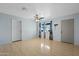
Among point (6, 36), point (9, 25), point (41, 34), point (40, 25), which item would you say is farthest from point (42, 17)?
point (6, 36)

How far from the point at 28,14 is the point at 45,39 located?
1049 millimetres

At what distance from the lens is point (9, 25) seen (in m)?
2.78

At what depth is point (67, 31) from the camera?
10.1 feet

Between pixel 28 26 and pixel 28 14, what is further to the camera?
pixel 28 26

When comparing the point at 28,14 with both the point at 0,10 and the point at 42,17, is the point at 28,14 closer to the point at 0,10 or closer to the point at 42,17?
the point at 42,17

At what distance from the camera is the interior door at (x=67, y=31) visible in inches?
110

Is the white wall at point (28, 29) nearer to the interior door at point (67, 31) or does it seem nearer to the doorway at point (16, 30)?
the doorway at point (16, 30)

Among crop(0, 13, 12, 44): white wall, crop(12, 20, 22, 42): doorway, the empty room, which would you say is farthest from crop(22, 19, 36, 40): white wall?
crop(0, 13, 12, 44): white wall

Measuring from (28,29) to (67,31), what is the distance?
3.91 ft

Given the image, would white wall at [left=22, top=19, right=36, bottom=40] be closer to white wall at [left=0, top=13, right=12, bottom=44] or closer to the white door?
the white door

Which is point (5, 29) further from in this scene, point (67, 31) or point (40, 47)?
point (67, 31)

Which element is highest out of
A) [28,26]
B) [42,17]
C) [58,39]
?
[42,17]

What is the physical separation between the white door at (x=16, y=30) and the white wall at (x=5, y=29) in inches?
4.8

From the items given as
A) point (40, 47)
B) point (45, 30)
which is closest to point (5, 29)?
point (45, 30)
